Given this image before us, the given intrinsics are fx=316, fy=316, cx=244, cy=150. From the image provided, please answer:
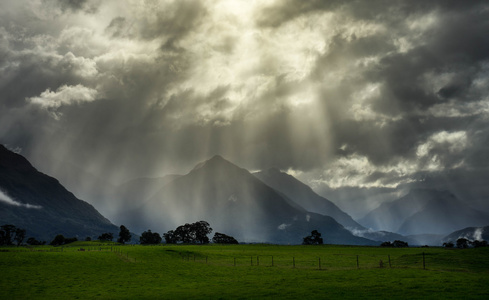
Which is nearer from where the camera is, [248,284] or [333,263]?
[248,284]

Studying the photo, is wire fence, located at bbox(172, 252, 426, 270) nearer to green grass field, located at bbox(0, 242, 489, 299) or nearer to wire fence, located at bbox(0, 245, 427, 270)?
wire fence, located at bbox(0, 245, 427, 270)

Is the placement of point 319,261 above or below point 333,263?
above

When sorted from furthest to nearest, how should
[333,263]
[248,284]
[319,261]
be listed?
[333,263], [319,261], [248,284]

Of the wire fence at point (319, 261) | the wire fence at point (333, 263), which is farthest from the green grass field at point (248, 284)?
the wire fence at point (319, 261)

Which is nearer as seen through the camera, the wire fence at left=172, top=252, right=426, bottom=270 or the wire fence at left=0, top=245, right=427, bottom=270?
the wire fence at left=172, top=252, right=426, bottom=270

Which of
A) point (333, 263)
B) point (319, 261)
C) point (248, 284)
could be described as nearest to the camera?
point (248, 284)

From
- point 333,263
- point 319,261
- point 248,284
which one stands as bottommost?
point 333,263

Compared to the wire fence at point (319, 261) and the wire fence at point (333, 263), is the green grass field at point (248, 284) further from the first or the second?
the wire fence at point (319, 261)

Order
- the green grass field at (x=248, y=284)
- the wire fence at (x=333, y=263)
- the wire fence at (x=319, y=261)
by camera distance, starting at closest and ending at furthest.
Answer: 1. the green grass field at (x=248, y=284)
2. the wire fence at (x=333, y=263)
3. the wire fence at (x=319, y=261)

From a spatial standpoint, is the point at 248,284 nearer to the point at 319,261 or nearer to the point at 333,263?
the point at 319,261

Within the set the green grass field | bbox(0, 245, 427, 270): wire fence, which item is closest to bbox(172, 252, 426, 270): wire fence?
bbox(0, 245, 427, 270): wire fence

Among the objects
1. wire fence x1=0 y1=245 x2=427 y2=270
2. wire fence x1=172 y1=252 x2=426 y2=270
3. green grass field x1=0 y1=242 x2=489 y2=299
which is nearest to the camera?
green grass field x1=0 y1=242 x2=489 y2=299

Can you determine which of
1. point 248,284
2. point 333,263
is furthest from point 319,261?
point 248,284

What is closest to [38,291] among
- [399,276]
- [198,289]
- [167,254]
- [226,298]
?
[198,289]
